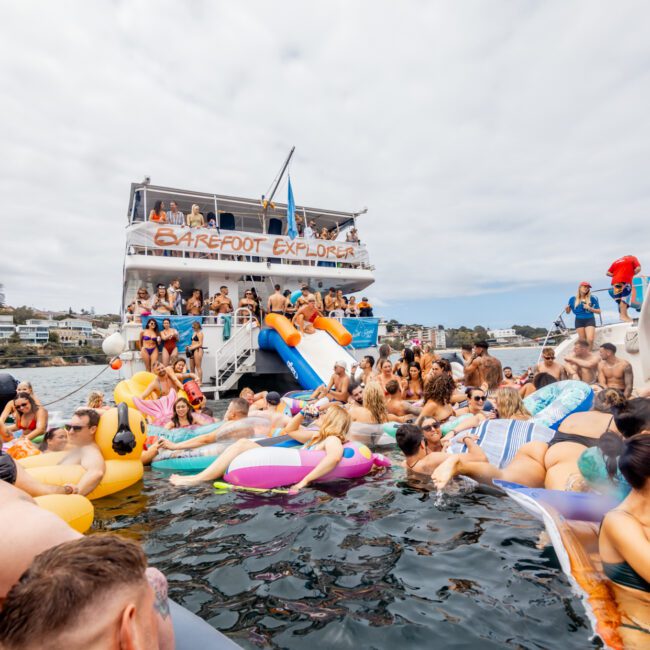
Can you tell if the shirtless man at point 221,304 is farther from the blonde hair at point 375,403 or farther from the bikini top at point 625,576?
the bikini top at point 625,576

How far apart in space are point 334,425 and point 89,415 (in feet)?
9.40

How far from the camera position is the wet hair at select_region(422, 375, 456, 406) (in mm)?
6711

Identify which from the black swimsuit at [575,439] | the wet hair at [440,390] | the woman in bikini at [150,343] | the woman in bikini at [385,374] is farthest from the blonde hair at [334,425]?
the woman in bikini at [150,343]

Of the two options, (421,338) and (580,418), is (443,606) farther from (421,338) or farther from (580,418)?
(421,338)

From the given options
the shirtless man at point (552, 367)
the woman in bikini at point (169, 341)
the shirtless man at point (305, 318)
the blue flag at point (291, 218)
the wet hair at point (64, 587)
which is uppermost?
the blue flag at point (291, 218)

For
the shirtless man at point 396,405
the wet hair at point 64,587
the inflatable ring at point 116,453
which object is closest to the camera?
the wet hair at point 64,587

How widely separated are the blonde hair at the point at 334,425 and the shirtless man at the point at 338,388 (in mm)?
3689

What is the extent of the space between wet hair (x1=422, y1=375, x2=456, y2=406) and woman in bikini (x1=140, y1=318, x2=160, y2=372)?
8.25m

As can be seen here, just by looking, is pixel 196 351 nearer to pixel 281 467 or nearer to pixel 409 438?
pixel 281 467

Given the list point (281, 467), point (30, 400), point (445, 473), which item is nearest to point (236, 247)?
point (30, 400)

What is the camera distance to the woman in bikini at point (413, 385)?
9664 millimetres

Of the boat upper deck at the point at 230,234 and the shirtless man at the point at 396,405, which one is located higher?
the boat upper deck at the point at 230,234

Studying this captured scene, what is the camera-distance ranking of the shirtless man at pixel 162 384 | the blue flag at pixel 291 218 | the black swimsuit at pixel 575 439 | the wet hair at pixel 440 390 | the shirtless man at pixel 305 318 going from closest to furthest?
the black swimsuit at pixel 575 439
the wet hair at pixel 440 390
the shirtless man at pixel 162 384
the shirtless man at pixel 305 318
the blue flag at pixel 291 218

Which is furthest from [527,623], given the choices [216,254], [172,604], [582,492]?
[216,254]
